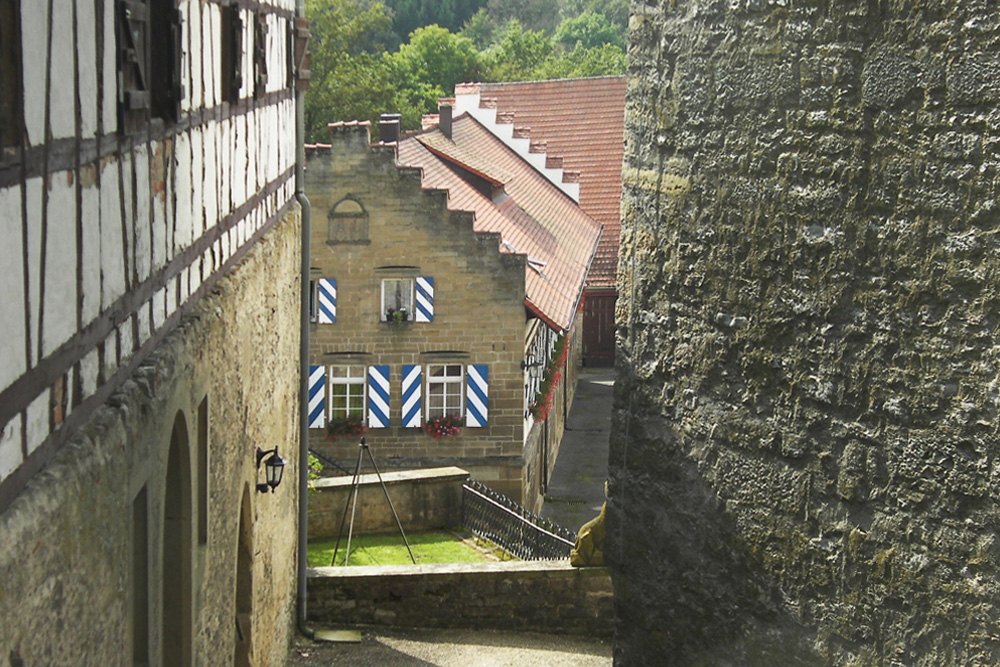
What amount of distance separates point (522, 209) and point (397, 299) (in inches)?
239

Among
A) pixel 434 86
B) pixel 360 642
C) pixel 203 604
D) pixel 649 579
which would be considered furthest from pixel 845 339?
pixel 434 86

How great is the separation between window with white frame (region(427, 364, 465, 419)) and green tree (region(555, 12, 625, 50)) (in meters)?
51.4

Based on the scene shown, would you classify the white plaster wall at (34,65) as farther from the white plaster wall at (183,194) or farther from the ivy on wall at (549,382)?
the ivy on wall at (549,382)

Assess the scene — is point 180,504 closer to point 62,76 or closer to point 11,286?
point 62,76

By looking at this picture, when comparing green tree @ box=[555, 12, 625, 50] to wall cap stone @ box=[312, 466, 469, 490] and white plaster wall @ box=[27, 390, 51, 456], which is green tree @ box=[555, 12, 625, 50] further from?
white plaster wall @ box=[27, 390, 51, 456]

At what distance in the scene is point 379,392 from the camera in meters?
19.5

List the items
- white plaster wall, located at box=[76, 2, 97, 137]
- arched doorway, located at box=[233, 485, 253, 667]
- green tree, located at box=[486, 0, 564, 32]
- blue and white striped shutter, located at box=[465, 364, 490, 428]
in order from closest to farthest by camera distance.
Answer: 1. white plaster wall, located at box=[76, 2, 97, 137]
2. arched doorway, located at box=[233, 485, 253, 667]
3. blue and white striped shutter, located at box=[465, 364, 490, 428]
4. green tree, located at box=[486, 0, 564, 32]

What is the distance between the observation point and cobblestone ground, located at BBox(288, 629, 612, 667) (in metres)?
9.87

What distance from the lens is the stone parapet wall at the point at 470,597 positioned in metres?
10.5

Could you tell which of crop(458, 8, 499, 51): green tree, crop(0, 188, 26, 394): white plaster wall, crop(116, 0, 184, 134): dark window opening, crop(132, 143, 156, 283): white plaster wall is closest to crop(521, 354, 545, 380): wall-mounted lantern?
crop(116, 0, 184, 134): dark window opening

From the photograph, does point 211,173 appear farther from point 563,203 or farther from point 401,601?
point 563,203

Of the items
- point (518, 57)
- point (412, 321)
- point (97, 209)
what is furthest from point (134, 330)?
point (518, 57)

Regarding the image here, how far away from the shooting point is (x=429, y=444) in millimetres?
19531

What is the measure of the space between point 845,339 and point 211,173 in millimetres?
3185
